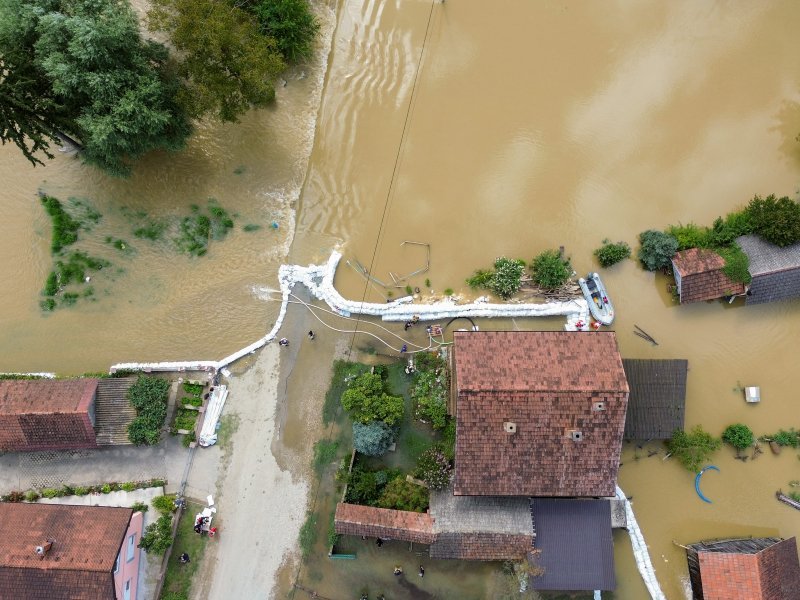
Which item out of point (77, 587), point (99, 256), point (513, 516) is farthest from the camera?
point (99, 256)

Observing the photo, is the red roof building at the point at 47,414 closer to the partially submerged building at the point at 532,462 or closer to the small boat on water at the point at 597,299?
the partially submerged building at the point at 532,462

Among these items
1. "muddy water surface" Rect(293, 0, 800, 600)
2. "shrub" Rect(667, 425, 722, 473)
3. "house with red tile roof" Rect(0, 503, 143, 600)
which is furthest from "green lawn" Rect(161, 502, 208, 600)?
"shrub" Rect(667, 425, 722, 473)

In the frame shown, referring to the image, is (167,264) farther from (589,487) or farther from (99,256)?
(589,487)

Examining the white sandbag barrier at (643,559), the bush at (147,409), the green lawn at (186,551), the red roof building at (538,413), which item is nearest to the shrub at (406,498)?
the red roof building at (538,413)

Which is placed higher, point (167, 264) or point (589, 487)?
point (167, 264)

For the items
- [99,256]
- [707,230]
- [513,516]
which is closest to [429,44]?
[707,230]

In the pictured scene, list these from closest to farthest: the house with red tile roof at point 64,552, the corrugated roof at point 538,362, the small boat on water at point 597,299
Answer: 1. the corrugated roof at point 538,362
2. the house with red tile roof at point 64,552
3. the small boat on water at point 597,299

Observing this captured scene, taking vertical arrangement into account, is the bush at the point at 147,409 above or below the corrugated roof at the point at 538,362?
below
